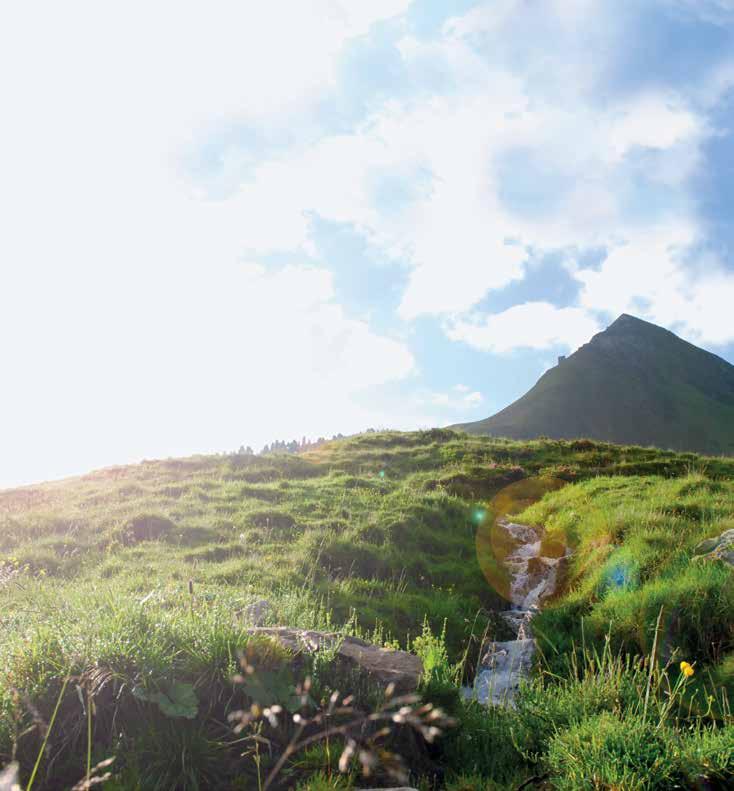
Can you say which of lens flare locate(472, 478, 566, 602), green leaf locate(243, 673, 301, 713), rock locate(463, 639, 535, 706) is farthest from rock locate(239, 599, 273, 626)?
lens flare locate(472, 478, 566, 602)

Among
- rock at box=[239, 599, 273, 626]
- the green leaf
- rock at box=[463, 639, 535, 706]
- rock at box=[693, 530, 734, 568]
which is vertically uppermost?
the green leaf

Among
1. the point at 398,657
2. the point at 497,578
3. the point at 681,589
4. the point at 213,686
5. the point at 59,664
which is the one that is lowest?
the point at 497,578

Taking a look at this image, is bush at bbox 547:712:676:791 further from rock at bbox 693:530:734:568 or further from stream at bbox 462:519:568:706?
rock at bbox 693:530:734:568

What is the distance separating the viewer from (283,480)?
2320 centimetres

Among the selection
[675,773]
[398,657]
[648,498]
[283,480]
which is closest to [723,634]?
[675,773]

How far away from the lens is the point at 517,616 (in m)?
11.4

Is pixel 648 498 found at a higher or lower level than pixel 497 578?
higher

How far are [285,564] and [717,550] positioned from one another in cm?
870

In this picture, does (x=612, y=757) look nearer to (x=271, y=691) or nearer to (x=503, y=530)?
(x=271, y=691)

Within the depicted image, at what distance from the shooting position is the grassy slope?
3979mm

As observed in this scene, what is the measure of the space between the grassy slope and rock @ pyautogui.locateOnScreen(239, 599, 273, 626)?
17 centimetres

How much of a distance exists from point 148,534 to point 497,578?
390 inches

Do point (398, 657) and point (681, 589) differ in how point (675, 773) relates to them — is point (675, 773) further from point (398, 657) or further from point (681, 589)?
point (681, 589)

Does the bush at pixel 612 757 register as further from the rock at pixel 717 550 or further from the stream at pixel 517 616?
the rock at pixel 717 550
